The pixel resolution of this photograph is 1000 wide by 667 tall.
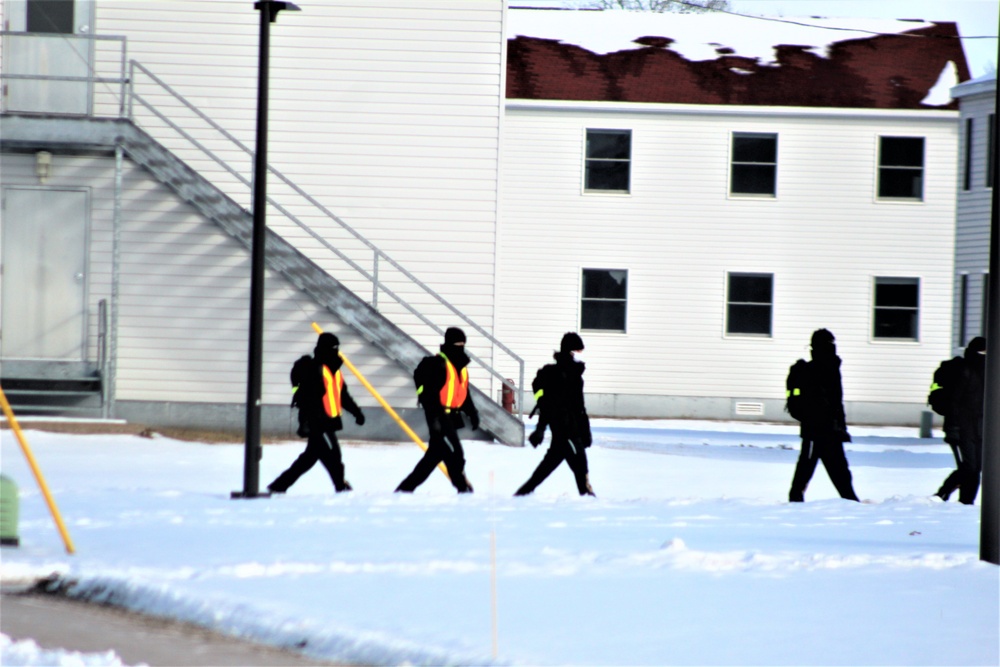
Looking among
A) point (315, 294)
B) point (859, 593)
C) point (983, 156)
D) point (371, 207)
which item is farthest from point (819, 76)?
point (859, 593)

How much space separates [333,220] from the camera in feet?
67.4

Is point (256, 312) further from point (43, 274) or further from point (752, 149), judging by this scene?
point (752, 149)

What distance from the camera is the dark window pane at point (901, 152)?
93.7ft

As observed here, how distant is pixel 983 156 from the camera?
28031 millimetres

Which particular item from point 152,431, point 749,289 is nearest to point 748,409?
point 749,289

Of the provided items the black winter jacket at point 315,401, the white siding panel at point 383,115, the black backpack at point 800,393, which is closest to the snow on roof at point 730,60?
the white siding panel at point 383,115

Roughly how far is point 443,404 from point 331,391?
1.06 meters

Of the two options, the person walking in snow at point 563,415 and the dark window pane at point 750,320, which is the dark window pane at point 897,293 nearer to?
the dark window pane at point 750,320

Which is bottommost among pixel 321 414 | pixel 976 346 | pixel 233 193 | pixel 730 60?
pixel 321 414

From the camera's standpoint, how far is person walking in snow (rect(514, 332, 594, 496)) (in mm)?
12734

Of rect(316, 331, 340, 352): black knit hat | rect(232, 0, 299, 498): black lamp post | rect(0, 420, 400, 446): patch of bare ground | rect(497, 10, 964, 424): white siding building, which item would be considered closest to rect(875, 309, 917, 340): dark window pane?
rect(497, 10, 964, 424): white siding building

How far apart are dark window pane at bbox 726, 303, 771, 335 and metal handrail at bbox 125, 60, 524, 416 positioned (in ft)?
30.4

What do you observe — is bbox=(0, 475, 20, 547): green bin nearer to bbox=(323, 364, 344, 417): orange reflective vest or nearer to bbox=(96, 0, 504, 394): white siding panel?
bbox=(323, 364, 344, 417): orange reflective vest

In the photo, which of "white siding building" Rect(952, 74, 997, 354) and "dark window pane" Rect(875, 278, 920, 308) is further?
"dark window pane" Rect(875, 278, 920, 308)
